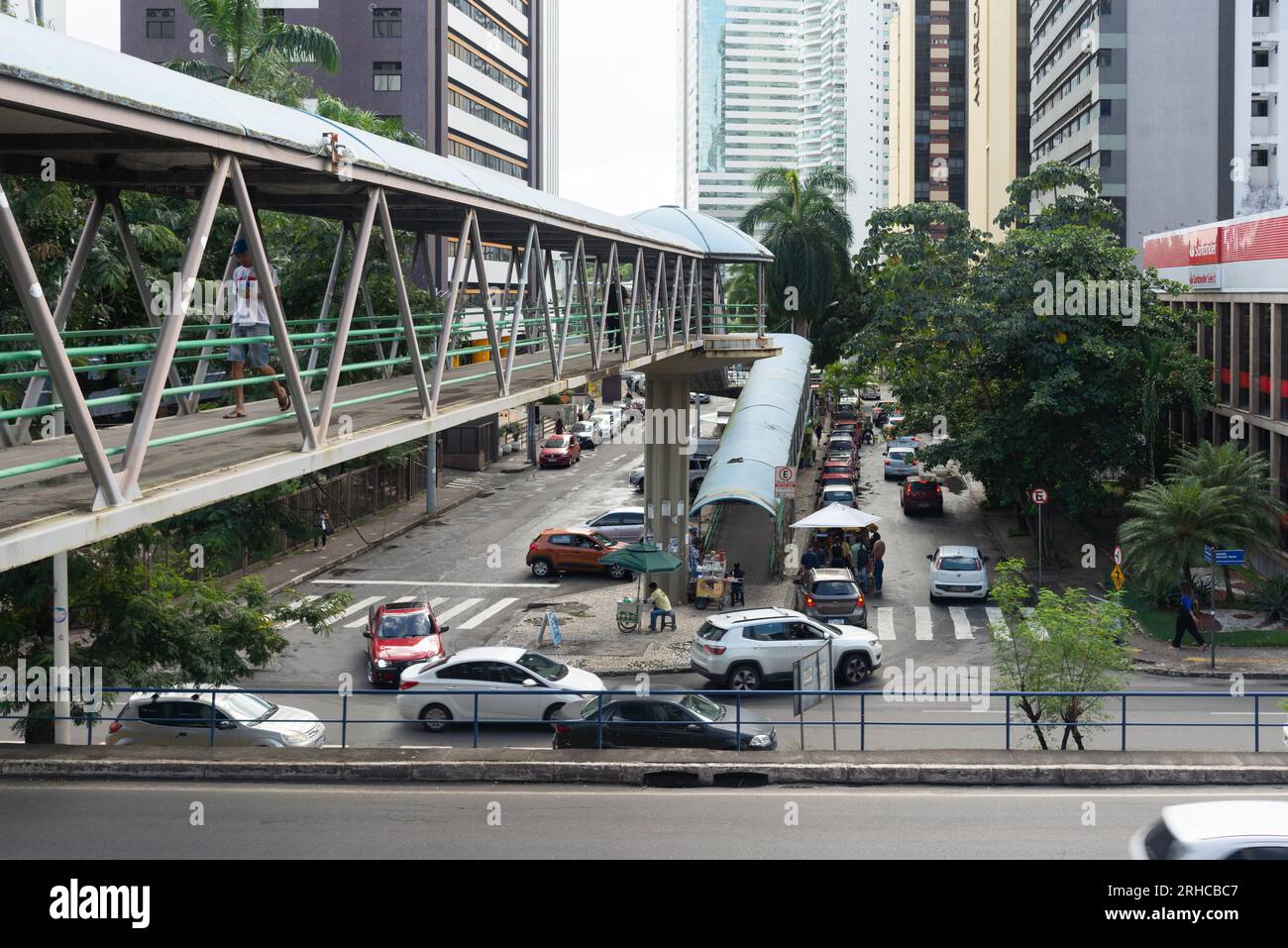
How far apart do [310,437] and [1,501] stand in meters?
2.99

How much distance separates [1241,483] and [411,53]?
50.0m

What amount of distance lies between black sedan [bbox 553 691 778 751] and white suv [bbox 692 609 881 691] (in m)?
5.86

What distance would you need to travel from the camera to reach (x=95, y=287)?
2514 centimetres

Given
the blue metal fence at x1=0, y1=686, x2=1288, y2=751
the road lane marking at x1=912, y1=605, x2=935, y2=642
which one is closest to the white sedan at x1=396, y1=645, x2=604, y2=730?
the blue metal fence at x1=0, y1=686, x2=1288, y2=751

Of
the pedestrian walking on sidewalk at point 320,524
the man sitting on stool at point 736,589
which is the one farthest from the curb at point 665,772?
the pedestrian walking on sidewalk at point 320,524

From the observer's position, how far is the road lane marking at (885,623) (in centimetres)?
2980

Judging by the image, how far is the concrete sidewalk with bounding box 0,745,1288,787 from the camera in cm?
1602

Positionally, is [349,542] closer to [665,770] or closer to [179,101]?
[665,770]

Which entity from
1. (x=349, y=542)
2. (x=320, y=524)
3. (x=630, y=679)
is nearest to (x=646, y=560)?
(x=630, y=679)

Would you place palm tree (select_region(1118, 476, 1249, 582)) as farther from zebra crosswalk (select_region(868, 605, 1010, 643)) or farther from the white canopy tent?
the white canopy tent

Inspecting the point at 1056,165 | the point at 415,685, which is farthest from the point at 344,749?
the point at 1056,165

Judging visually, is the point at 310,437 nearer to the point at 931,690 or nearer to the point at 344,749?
the point at 344,749

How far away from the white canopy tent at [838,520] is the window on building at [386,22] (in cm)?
4376

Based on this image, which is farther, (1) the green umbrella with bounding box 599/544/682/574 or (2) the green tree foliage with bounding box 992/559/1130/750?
(1) the green umbrella with bounding box 599/544/682/574
